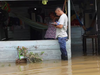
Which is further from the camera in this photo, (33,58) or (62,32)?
(62,32)

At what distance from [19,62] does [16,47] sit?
0.50m

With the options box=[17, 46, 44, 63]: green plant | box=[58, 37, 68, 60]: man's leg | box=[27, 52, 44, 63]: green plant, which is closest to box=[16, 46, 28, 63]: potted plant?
box=[17, 46, 44, 63]: green plant

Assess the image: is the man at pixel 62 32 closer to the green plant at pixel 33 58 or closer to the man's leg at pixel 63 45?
the man's leg at pixel 63 45

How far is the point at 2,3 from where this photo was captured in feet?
18.1

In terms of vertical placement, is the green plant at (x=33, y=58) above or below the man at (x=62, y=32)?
below

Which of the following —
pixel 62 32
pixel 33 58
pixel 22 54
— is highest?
pixel 62 32

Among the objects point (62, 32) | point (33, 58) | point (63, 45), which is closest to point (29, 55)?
point (33, 58)

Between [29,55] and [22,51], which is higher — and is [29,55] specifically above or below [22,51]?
below

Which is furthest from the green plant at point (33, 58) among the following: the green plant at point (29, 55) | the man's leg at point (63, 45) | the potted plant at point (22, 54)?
the man's leg at point (63, 45)

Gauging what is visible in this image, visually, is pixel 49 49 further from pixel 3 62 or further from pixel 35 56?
pixel 3 62

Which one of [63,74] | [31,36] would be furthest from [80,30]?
[63,74]

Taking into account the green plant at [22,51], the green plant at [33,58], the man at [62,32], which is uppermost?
the man at [62,32]

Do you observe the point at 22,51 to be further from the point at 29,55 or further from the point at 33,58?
the point at 33,58

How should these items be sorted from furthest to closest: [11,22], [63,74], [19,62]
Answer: [11,22] < [19,62] < [63,74]
